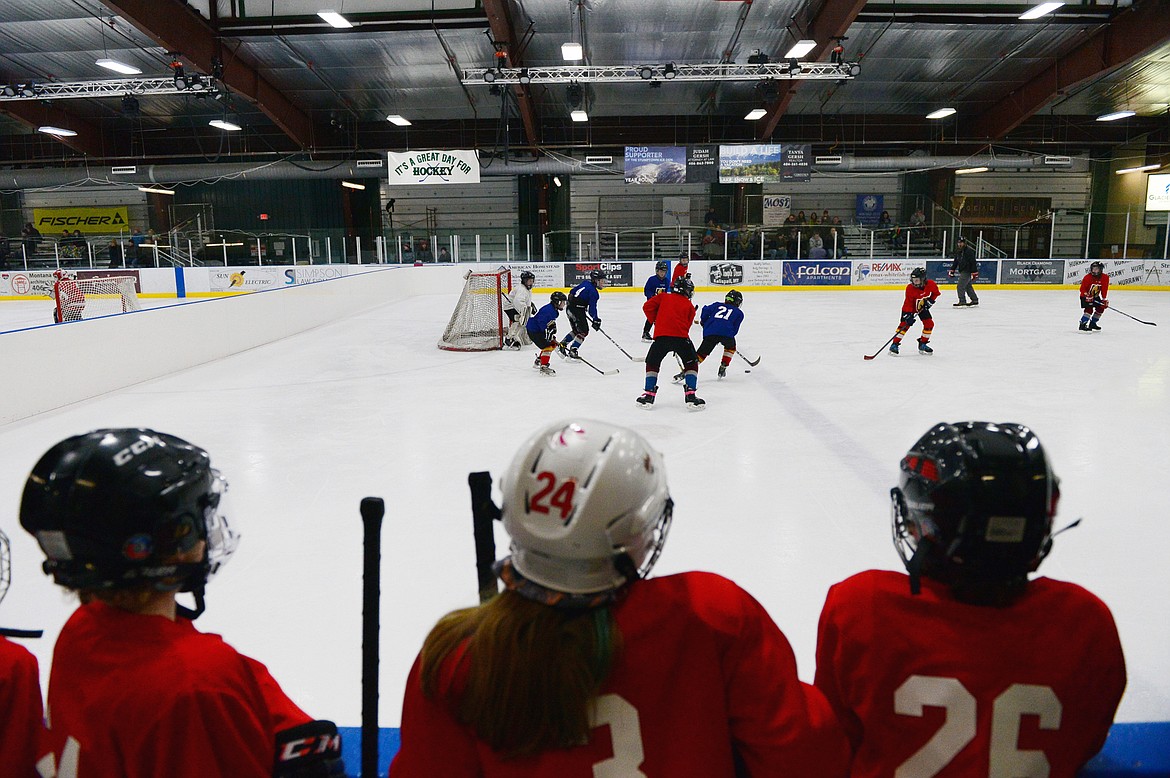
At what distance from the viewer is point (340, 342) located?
35.6 feet

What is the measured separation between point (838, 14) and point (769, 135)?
718 centimetres

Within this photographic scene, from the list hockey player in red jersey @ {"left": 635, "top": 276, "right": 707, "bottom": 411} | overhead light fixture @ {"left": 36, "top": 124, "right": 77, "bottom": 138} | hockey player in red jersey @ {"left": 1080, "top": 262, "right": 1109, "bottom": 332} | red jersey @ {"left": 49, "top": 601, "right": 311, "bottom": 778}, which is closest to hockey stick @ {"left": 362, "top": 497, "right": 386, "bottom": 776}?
red jersey @ {"left": 49, "top": 601, "right": 311, "bottom": 778}

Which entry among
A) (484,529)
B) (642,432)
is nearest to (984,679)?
(484,529)

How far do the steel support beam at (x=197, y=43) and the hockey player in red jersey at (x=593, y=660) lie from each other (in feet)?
47.2

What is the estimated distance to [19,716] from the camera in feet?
3.55

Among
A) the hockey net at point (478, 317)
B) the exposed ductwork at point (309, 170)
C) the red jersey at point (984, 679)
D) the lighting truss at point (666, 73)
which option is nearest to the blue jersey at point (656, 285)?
the hockey net at point (478, 317)

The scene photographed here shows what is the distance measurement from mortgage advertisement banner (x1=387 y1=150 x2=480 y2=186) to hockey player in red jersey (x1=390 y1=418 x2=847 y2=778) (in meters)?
17.2

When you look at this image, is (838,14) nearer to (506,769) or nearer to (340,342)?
(340,342)

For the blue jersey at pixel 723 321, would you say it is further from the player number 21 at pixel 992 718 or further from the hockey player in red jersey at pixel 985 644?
the player number 21 at pixel 992 718

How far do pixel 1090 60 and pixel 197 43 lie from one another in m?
17.5

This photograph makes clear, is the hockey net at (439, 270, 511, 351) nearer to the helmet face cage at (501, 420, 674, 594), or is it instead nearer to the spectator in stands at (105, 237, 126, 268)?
the helmet face cage at (501, 420, 674, 594)

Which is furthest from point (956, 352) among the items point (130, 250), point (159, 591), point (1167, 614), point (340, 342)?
point (130, 250)

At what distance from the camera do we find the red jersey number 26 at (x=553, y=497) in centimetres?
90

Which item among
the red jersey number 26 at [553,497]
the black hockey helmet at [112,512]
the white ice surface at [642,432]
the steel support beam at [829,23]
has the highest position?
the steel support beam at [829,23]
